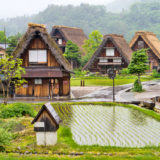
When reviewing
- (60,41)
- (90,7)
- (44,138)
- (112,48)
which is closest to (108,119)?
(44,138)

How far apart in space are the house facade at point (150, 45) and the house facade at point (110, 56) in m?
6.52

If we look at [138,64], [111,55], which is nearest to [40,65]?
[138,64]

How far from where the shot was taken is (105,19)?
141 metres

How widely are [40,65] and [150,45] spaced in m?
38.0

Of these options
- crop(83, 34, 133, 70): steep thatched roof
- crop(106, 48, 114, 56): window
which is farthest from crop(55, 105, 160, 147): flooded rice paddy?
crop(106, 48, 114, 56): window

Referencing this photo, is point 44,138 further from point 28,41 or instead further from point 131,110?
point 28,41

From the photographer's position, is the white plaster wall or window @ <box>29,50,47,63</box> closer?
the white plaster wall

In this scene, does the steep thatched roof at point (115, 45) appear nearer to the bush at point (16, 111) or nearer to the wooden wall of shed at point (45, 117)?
Result: the bush at point (16, 111)

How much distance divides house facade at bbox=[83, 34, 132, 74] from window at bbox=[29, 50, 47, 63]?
2608cm

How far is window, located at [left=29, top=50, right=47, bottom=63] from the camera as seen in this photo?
102 ft

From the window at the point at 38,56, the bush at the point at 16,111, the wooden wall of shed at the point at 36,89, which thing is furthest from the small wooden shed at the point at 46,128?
the window at the point at 38,56

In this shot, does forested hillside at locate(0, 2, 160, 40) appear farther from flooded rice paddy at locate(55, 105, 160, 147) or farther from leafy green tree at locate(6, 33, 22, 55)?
flooded rice paddy at locate(55, 105, 160, 147)

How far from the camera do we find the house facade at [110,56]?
56938 mm

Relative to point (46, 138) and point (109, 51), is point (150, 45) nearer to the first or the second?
point (109, 51)
